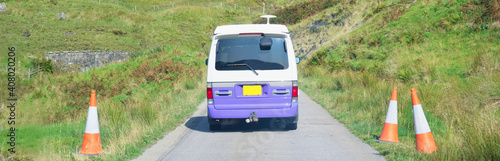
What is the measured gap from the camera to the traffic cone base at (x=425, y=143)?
626 centimetres

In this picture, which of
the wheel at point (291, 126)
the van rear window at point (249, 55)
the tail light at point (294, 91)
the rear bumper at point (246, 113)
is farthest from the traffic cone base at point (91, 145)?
the wheel at point (291, 126)

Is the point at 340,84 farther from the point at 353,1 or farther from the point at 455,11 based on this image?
the point at 353,1

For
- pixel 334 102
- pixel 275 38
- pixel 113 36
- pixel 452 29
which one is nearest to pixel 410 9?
pixel 452 29

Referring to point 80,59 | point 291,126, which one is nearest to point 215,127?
point 291,126

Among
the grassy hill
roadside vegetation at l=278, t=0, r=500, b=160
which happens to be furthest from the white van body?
roadside vegetation at l=278, t=0, r=500, b=160

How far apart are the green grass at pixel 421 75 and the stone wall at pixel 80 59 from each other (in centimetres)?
1597

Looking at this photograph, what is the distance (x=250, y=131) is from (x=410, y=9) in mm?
19064

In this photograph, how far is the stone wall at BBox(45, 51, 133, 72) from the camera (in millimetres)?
32938

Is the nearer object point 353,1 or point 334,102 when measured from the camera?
point 334,102

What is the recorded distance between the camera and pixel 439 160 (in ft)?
18.3

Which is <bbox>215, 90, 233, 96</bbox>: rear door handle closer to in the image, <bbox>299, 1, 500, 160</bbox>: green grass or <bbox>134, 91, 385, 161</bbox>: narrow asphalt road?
<bbox>134, 91, 385, 161</bbox>: narrow asphalt road

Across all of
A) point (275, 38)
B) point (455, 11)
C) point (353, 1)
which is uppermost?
point (353, 1)

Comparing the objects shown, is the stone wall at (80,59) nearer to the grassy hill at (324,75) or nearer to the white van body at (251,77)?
the grassy hill at (324,75)

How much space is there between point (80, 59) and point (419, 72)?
1041 inches
